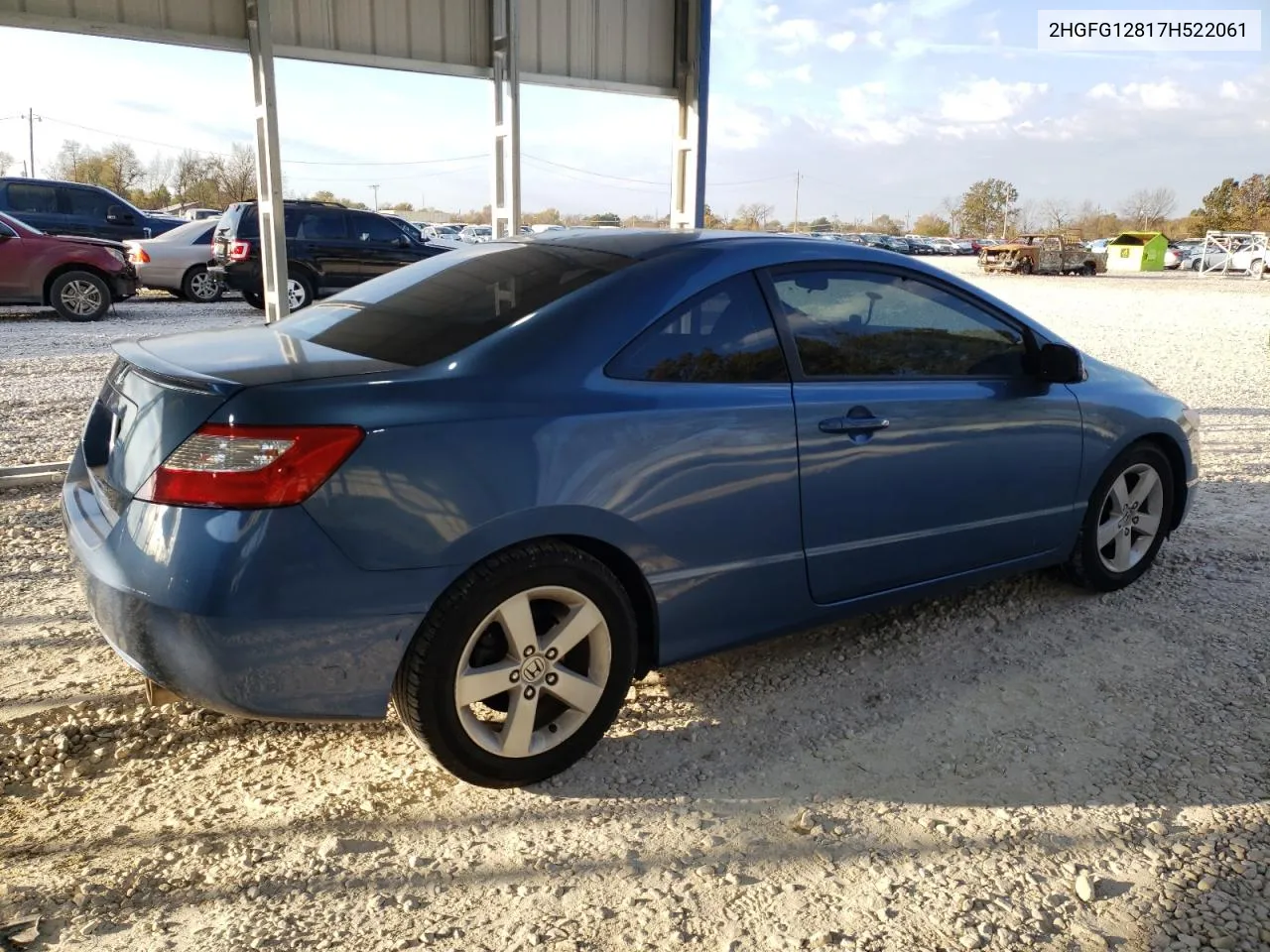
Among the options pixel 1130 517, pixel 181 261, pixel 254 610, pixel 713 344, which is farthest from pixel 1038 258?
pixel 254 610

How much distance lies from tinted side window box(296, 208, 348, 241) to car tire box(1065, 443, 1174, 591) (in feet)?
45.1

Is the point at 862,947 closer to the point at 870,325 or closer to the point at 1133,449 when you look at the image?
the point at 870,325

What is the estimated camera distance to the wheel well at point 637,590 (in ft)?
9.24

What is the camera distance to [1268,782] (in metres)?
2.95

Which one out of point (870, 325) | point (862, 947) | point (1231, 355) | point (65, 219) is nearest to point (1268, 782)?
point (862, 947)

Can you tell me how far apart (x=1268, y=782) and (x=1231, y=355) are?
12.5 m

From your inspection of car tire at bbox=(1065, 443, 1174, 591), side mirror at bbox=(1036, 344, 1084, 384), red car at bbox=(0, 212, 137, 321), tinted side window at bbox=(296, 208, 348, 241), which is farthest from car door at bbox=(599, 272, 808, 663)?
tinted side window at bbox=(296, 208, 348, 241)

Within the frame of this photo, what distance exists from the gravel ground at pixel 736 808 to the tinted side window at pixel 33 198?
1572cm

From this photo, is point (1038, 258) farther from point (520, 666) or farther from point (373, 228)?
point (520, 666)

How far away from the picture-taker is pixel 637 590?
2.96 meters

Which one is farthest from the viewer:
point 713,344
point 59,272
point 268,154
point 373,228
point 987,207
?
point 987,207

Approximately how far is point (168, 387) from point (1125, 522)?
3825 millimetres

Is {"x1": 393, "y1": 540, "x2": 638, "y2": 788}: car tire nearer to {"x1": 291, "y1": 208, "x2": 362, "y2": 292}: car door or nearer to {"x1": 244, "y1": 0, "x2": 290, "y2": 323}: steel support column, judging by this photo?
{"x1": 244, "y1": 0, "x2": 290, "y2": 323}: steel support column

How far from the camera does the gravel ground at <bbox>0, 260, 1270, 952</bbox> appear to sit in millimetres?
2318
